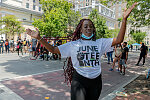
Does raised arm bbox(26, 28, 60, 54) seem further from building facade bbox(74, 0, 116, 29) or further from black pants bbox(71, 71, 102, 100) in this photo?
building facade bbox(74, 0, 116, 29)

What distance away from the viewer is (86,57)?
2072 mm

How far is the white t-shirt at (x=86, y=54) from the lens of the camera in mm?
2064

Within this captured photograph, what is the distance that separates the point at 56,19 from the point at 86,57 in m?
17.8

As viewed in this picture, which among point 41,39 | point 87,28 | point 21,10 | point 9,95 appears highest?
point 21,10

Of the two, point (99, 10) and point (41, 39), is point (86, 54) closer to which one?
point (41, 39)

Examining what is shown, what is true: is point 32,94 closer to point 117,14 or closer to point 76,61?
point 76,61

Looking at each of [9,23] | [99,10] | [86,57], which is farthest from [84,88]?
[99,10]

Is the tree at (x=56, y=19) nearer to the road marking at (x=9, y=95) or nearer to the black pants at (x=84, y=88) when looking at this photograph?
the road marking at (x=9, y=95)

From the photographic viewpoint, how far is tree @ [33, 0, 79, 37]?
18.9 m

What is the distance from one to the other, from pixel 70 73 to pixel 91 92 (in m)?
0.65

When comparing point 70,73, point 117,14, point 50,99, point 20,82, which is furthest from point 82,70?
point 117,14

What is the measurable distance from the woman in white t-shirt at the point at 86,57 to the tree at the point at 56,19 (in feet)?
46.8

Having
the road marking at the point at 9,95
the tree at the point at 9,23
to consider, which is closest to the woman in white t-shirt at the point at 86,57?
the road marking at the point at 9,95

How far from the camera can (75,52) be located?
214 centimetres
